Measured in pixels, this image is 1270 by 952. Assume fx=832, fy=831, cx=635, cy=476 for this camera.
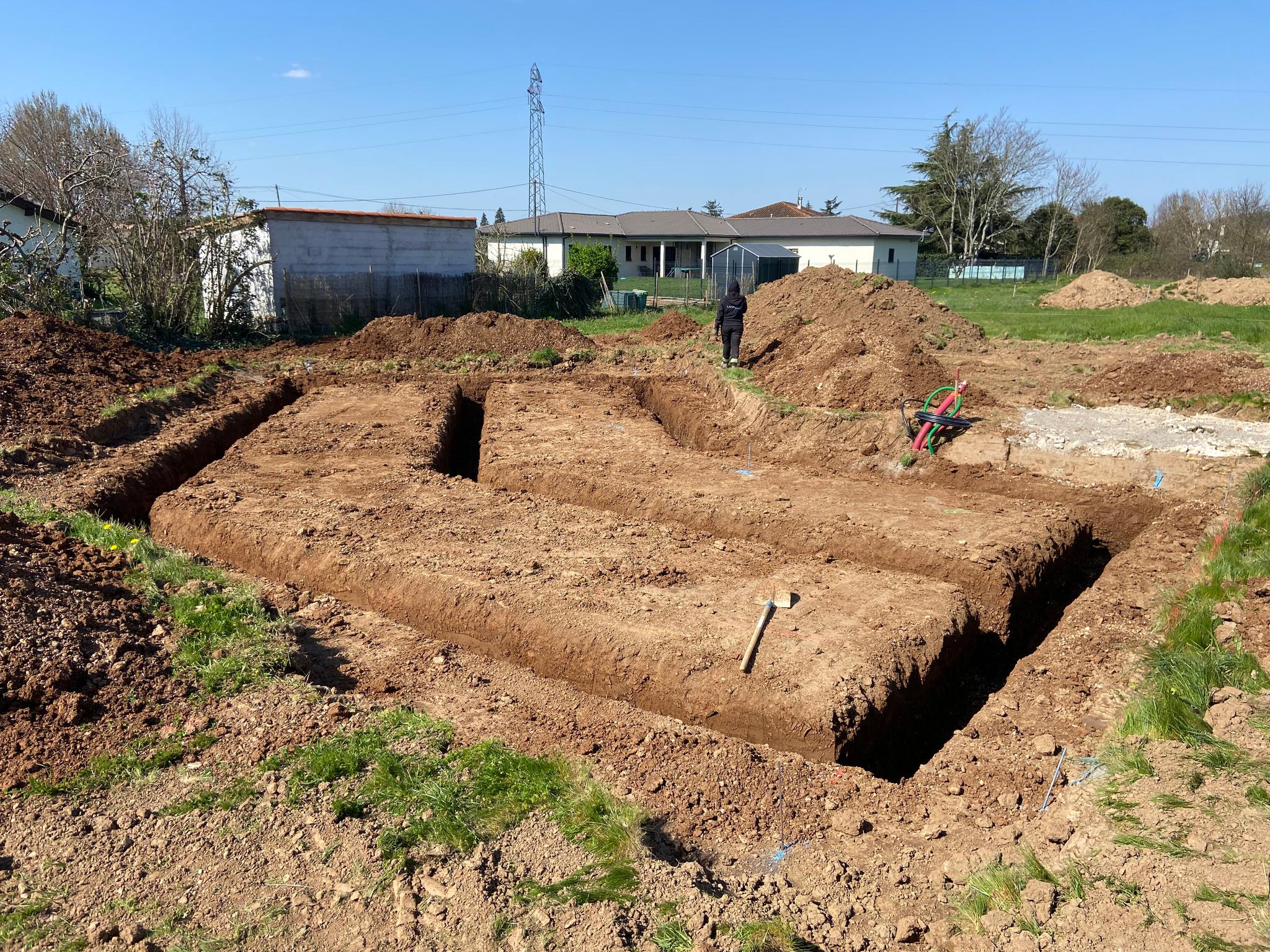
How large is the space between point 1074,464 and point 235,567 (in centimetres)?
953

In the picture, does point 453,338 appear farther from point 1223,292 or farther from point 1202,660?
point 1223,292

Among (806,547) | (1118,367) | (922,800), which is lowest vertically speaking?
(922,800)

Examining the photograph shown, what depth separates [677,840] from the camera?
14.1ft

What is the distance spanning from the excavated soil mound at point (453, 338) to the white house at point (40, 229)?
5584 mm

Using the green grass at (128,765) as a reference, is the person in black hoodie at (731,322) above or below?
above

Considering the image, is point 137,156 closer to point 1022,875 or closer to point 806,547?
point 806,547

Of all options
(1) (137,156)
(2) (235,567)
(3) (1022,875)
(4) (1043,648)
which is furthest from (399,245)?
(3) (1022,875)

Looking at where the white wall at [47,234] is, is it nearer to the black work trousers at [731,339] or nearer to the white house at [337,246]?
the white house at [337,246]

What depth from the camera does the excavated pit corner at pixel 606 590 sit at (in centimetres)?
558

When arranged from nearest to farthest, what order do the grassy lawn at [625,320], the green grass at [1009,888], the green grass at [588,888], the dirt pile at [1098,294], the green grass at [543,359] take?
the green grass at [588,888], the green grass at [1009,888], the green grass at [543,359], the grassy lawn at [625,320], the dirt pile at [1098,294]

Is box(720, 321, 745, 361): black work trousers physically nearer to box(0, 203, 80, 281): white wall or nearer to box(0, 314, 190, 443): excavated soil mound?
box(0, 314, 190, 443): excavated soil mound

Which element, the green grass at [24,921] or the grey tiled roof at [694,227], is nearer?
the green grass at [24,921]

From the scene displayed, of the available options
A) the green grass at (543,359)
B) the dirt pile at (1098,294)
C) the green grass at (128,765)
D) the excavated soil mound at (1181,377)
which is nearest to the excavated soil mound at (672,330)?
the green grass at (543,359)

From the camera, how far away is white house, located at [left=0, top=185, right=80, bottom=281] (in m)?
16.5
